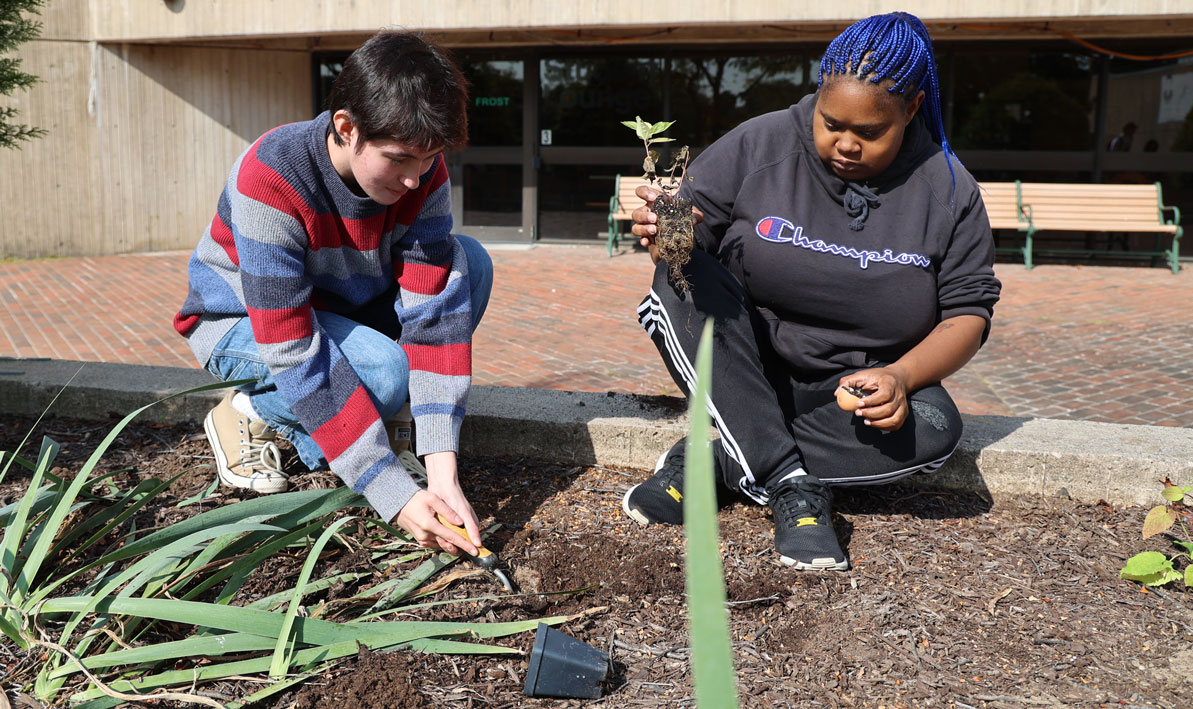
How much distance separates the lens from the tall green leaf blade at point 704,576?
579mm

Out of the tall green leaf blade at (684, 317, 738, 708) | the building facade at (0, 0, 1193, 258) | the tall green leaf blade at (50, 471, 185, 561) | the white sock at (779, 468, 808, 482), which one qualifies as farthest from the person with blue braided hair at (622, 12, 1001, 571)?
the building facade at (0, 0, 1193, 258)

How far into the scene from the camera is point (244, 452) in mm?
2510

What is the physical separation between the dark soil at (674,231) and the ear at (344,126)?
721mm

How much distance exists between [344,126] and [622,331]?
4599 millimetres

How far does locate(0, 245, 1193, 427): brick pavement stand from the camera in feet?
16.0

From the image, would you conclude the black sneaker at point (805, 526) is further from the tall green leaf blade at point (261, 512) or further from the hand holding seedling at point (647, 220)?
the tall green leaf blade at point (261, 512)

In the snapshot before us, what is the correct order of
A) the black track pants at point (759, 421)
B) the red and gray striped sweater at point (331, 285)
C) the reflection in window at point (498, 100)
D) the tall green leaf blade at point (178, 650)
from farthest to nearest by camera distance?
the reflection in window at point (498, 100)
the black track pants at point (759, 421)
the red and gray striped sweater at point (331, 285)
the tall green leaf blade at point (178, 650)

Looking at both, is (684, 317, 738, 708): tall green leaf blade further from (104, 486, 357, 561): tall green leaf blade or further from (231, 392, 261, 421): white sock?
(231, 392, 261, 421): white sock

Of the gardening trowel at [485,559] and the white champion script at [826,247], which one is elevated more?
the white champion script at [826,247]

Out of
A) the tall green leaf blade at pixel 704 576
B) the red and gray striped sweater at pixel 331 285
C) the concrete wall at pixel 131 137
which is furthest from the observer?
the concrete wall at pixel 131 137

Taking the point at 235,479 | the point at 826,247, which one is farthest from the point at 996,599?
the point at 235,479

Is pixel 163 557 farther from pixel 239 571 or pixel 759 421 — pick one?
pixel 759 421

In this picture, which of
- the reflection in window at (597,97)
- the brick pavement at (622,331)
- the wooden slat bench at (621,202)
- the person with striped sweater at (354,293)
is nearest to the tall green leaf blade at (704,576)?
the person with striped sweater at (354,293)

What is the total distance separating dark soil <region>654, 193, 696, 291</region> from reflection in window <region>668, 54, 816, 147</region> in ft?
28.5
